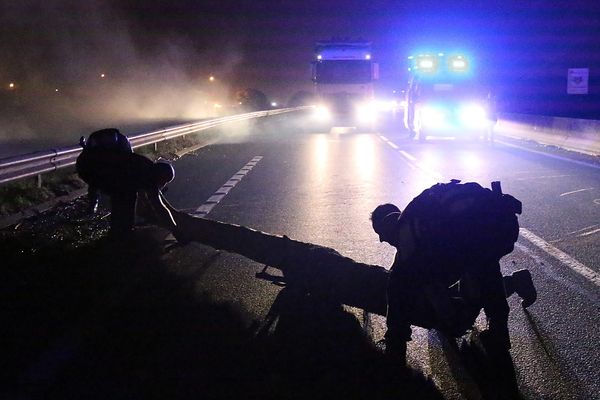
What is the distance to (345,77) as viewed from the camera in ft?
125

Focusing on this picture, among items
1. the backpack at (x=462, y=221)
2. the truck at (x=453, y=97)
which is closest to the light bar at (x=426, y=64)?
the truck at (x=453, y=97)

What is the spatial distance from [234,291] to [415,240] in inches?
91.9

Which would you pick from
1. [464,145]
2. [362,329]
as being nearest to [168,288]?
[362,329]

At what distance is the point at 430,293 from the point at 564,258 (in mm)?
3583

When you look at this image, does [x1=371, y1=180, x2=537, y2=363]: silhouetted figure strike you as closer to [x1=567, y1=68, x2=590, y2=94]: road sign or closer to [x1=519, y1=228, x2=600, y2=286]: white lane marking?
[x1=519, y1=228, x2=600, y2=286]: white lane marking

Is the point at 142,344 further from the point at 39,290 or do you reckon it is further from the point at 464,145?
the point at 464,145

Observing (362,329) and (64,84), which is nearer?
(362,329)

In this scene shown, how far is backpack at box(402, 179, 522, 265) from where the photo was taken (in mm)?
3725

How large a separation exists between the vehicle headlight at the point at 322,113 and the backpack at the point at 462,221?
35.4 meters

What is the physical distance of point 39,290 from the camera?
19.2 feet

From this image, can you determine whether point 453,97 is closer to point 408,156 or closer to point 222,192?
point 408,156

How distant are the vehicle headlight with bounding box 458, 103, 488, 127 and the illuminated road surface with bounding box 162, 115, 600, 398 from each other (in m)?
1.26

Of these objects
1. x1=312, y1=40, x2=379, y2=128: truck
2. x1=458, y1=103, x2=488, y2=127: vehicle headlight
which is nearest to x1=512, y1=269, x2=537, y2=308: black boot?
x1=458, y1=103, x2=488, y2=127: vehicle headlight

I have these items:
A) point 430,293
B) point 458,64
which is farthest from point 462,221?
A: point 458,64
